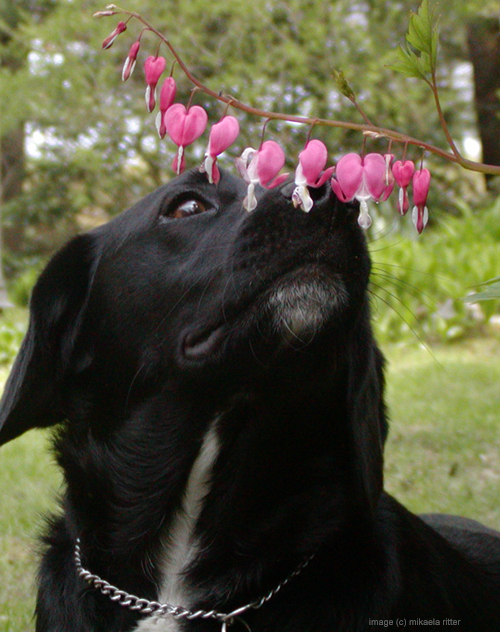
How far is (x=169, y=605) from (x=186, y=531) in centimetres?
20

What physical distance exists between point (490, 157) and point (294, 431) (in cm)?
1132

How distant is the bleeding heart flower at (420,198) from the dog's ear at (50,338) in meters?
1.24

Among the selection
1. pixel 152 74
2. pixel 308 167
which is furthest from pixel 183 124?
pixel 308 167

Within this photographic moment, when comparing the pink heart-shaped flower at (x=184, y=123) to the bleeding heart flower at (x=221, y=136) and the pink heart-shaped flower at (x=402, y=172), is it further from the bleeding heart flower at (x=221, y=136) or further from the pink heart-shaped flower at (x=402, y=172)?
the pink heart-shaped flower at (x=402, y=172)

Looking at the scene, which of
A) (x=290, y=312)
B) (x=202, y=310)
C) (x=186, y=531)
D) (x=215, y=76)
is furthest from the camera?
(x=215, y=76)

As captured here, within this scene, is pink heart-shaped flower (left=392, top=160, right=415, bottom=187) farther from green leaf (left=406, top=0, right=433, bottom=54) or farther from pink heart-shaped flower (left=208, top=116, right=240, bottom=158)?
pink heart-shaped flower (left=208, top=116, right=240, bottom=158)

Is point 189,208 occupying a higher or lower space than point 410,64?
lower

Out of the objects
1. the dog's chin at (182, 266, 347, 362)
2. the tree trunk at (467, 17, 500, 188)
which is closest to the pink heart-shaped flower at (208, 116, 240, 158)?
the dog's chin at (182, 266, 347, 362)

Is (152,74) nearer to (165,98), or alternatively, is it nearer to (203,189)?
(165,98)

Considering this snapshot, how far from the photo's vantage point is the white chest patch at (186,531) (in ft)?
6.77

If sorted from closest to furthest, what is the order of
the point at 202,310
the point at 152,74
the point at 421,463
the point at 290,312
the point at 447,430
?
1. the point at 152,74
2. the point at 290,312
3. the point at 202,310
4. the point at 421,463
5. the point at 447,430

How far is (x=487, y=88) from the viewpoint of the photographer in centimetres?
1224

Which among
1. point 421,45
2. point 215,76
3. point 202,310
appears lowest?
point 202,310

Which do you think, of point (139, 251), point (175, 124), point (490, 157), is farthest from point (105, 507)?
point (490, 157)
